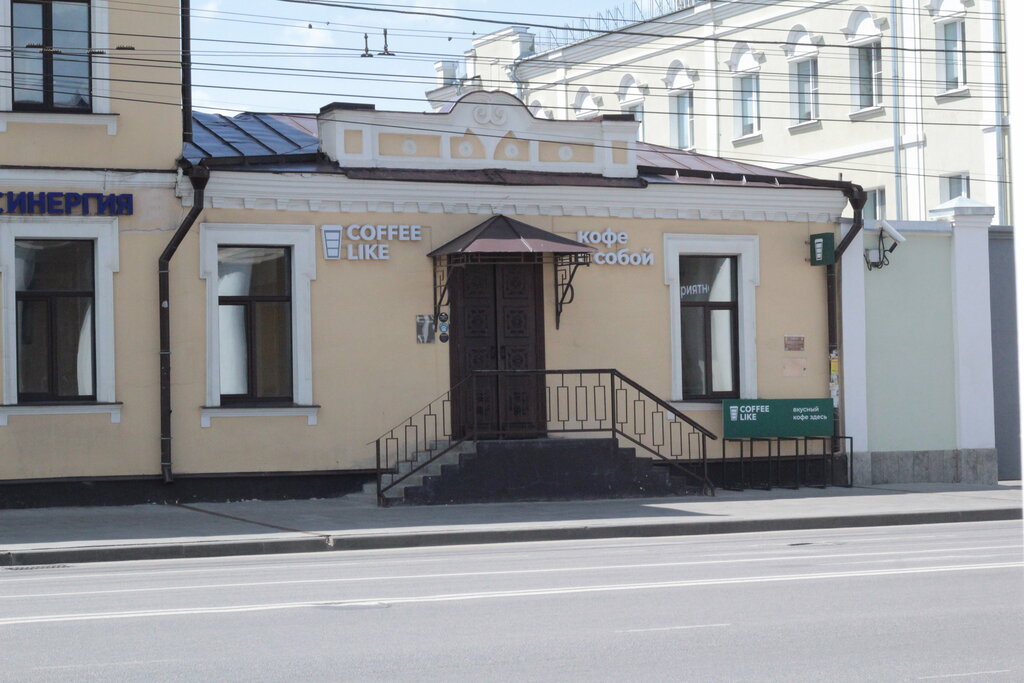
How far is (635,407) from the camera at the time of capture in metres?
18.2

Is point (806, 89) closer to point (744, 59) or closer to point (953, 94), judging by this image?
point (744, 59)

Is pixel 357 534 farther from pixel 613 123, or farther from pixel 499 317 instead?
pixel 613 123

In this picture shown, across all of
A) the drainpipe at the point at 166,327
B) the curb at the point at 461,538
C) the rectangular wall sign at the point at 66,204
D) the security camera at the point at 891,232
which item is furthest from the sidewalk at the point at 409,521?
the security camera at the point at 891,232

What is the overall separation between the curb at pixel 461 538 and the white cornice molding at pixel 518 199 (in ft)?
16.2

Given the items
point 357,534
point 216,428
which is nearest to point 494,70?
point 216,428

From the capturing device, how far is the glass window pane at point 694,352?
1884 cm

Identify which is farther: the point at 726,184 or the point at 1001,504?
the point at 726,184

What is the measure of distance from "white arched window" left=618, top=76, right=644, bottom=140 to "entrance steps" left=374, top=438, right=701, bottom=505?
25768 millimetres

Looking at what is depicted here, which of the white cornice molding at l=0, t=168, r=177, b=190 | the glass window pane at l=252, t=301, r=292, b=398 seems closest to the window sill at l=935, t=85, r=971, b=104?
the glass window pane at l=252, t=301, r=292, b=398

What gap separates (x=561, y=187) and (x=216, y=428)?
17.4ft

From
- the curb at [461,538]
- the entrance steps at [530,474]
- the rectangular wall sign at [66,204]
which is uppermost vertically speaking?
the rectangular wall sign at [66,204]

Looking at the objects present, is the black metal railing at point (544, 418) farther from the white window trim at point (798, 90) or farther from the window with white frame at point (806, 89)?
the window with white frame at point (806, 89)

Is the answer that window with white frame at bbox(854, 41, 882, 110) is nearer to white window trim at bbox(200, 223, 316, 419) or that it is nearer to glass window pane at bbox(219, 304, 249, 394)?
white window trim at bbox(200, 223, 316, 419)

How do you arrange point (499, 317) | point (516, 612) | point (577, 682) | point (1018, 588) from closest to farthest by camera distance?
point (577, 682), point (516, 612), point (1018, 588), point (499, 317)
